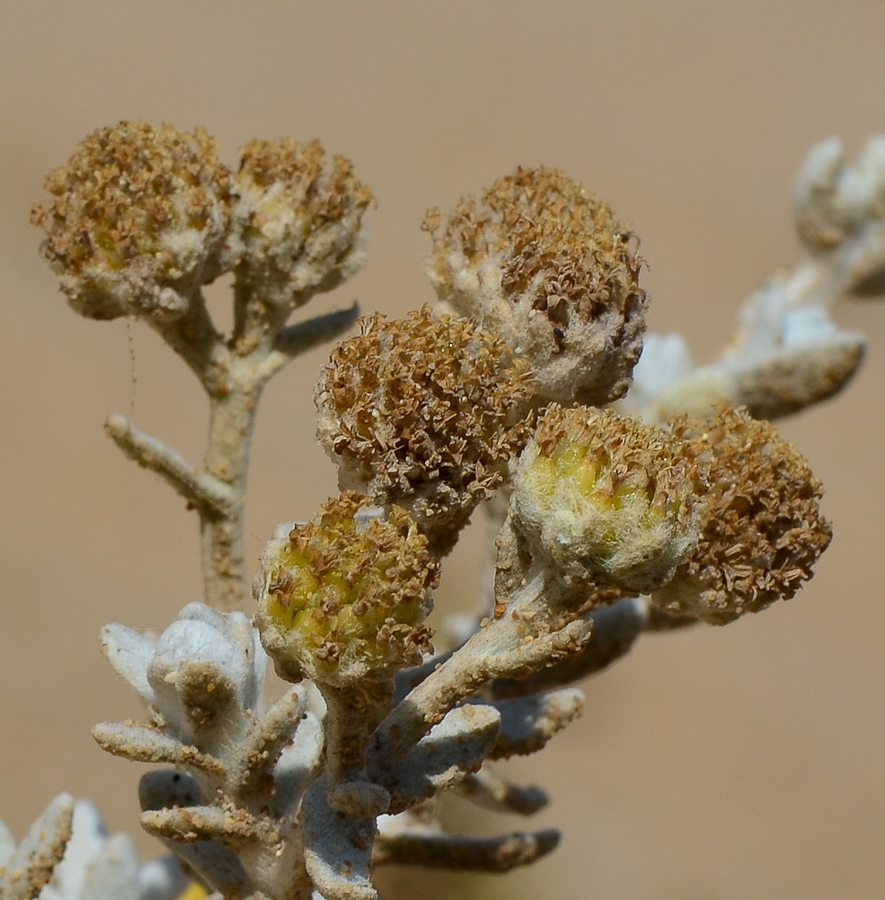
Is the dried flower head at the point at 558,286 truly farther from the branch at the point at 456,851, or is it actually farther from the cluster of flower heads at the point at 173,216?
the branch at the point at 456,851

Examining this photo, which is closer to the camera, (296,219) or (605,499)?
(605,499)

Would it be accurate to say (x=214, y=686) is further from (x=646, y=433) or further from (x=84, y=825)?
(x=84, y=825)

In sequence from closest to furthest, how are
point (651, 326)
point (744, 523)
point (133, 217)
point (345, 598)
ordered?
point (345, 598), point (744, 523), point (133, 217), point (651, 326)

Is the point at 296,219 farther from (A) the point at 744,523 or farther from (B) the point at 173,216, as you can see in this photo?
(A) the point at 744,523

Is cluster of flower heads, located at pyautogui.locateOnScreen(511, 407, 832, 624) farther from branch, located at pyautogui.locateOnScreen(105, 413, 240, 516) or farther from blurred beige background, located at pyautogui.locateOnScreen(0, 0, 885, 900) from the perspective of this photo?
blurred beige background, located at pyautogui.locateOnScreen(0, 0, 885, 900)

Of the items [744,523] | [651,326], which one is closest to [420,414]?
[744,523]

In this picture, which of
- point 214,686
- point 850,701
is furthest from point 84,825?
point 850,701
